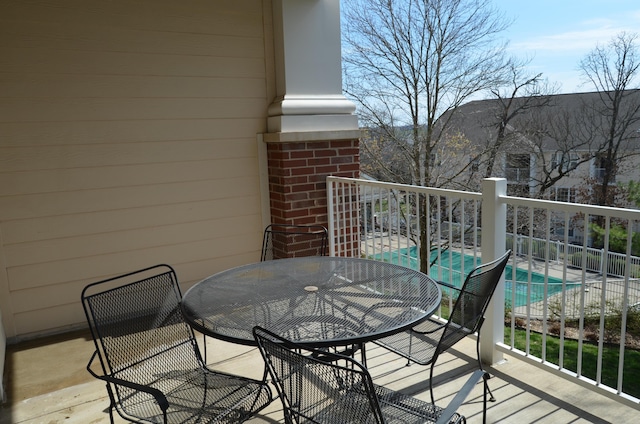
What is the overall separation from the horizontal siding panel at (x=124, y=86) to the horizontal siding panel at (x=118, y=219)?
881 mm

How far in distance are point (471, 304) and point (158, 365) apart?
1437 millimetres

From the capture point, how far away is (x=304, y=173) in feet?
14.0

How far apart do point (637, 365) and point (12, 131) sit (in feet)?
29.6

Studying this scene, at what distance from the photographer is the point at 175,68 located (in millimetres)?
3969

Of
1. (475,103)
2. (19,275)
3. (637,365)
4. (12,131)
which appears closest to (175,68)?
(12,131)

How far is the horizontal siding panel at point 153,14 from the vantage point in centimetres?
346

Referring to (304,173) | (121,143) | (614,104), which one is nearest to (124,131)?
(121,143)

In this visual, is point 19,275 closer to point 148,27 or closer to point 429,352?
point 148,27

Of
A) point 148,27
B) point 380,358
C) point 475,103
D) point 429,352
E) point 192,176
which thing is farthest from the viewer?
point 475,103

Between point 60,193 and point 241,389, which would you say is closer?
point 241,389

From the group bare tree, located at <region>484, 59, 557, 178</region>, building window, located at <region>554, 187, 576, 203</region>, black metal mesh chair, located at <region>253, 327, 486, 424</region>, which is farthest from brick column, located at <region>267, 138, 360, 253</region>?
building window, located at <region>554, 187, 576, 203</region>

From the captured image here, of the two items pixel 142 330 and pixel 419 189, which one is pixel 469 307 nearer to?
pixel 419 189

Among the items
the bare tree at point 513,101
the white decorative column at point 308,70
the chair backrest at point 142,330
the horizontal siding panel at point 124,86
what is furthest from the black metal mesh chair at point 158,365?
the bare tree at point 513,101

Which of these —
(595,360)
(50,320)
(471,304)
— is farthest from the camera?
(595,360)
